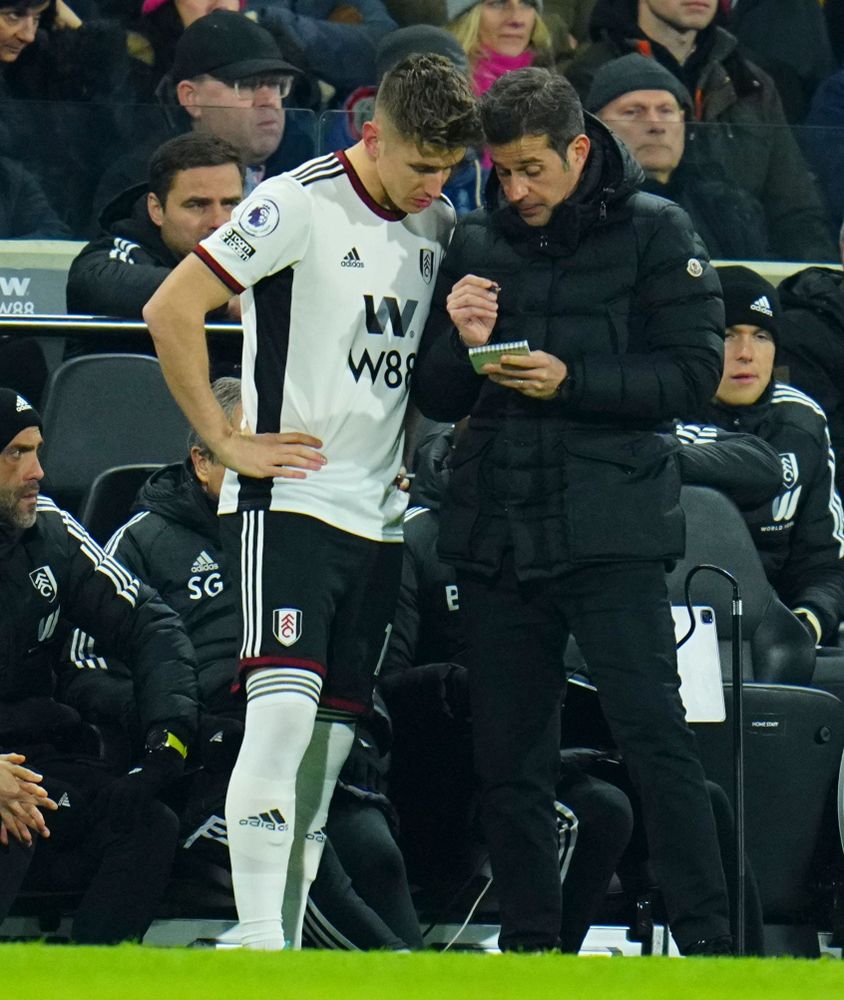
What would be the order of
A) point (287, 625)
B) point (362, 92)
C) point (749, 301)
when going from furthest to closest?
point (362, 92) < point (749, 301) < point (287, 625)

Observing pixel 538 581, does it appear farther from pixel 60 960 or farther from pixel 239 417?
pixel 60 960

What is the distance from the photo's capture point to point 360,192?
14.8 ft

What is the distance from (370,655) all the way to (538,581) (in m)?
0.40

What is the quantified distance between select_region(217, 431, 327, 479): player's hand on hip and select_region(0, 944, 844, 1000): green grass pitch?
1515 millimetres

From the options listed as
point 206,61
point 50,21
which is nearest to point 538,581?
point 206,61

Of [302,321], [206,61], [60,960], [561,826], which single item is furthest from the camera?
[206,61]

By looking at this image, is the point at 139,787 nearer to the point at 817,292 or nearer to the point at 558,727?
the point at 558,727

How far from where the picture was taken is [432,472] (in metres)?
5.85

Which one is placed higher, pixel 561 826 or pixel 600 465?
pixel 600 465

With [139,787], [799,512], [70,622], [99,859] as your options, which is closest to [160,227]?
[70,622]

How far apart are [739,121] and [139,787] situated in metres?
4.58

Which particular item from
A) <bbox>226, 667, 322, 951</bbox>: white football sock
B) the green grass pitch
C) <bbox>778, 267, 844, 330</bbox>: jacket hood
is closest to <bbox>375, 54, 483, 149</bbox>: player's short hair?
<bbox>226, 667, 322, 951</bbox>: white football sock

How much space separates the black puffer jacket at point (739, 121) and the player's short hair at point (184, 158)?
1.74m

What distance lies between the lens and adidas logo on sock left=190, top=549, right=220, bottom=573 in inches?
225
